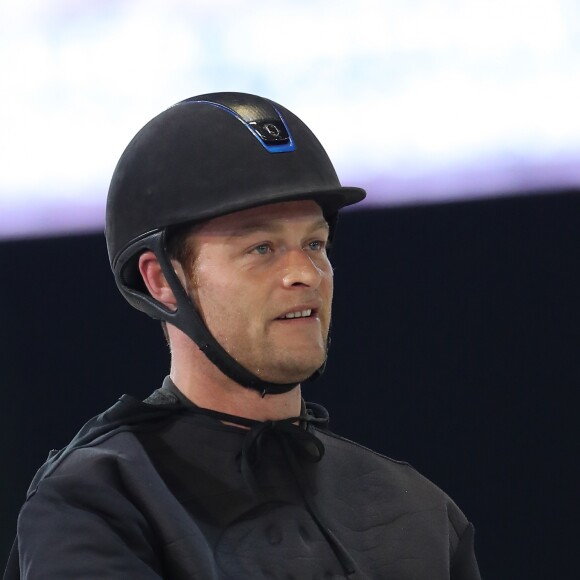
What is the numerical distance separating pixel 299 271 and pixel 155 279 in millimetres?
216

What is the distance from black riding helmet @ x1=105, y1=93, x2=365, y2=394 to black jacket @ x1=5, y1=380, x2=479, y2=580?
0.11 meters

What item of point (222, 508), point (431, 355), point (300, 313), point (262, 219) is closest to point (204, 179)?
point (262, 219)

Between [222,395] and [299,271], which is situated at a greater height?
[299,271]

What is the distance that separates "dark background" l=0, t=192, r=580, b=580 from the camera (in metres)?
2.53

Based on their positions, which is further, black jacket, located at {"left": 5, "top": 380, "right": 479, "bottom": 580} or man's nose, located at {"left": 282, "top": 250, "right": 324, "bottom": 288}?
man's nose, located at {"left": 282, "top": 250, "right": 324, "bottom": 288}

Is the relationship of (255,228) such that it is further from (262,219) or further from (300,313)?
(300,313)

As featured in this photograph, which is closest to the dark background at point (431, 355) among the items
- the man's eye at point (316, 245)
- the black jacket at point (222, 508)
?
the black jacket at point (222, 508)

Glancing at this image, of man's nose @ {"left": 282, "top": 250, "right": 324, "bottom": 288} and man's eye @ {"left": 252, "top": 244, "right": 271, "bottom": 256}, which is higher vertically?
man's eye @ {"left": 252, "top": 244, "right": 271, "bottom": 256}

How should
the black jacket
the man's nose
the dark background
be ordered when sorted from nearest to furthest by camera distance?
the black jacket, the man's nose, the dark background

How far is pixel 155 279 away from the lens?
1.76m

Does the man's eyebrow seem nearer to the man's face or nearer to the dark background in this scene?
the man's face

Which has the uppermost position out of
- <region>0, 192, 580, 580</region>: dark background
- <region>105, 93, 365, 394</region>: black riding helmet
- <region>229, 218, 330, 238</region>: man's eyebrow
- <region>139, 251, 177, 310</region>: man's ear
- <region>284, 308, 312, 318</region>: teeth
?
<region>105, 93, 365, 394</region>: black riding helmet

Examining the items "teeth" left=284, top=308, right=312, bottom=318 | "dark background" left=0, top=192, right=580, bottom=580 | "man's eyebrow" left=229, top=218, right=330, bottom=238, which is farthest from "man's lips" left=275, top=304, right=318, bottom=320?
"dark background" left=0, top=192, right=580, bottom=580

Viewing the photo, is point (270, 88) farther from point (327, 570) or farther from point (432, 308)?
point (327, 570)
